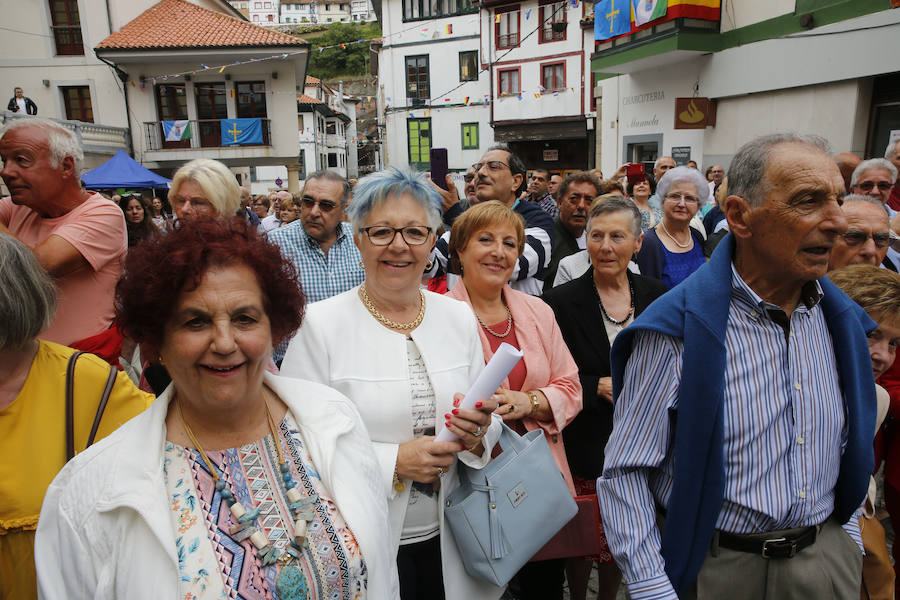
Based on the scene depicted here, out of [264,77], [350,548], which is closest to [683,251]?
[350,548]

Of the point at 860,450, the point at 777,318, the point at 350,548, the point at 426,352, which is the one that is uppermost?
the point at 777,318

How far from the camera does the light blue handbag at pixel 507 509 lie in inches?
85.7

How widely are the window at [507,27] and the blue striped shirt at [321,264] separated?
27421mm

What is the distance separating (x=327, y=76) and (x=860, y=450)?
7803 centimetres

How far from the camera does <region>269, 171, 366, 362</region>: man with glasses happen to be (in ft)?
12.2

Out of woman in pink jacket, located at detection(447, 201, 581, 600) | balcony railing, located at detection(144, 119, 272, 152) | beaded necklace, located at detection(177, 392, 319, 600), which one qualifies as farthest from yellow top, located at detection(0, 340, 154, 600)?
balcony railing, located at detection(144, 119, 272, 152)

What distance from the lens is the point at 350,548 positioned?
61.7 inches

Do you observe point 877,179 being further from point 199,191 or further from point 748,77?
point 748,77

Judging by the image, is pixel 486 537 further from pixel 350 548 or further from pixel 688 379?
pixel 688 379

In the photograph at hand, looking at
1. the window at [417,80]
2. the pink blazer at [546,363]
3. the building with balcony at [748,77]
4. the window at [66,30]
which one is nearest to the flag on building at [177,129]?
the window at [66,30]

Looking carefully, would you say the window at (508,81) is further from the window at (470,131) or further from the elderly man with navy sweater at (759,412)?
the elderly man with navy sweater at (759,412)

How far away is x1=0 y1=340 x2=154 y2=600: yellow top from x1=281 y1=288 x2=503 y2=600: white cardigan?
2.13 ft

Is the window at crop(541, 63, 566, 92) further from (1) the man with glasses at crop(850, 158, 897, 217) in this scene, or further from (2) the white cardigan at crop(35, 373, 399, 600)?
(2) the white cardigan at crop(35, 373, 399, 600)

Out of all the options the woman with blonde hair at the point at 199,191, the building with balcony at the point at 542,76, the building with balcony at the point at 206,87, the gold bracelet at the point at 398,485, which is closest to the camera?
the gold bracelet at the point at 398,485
